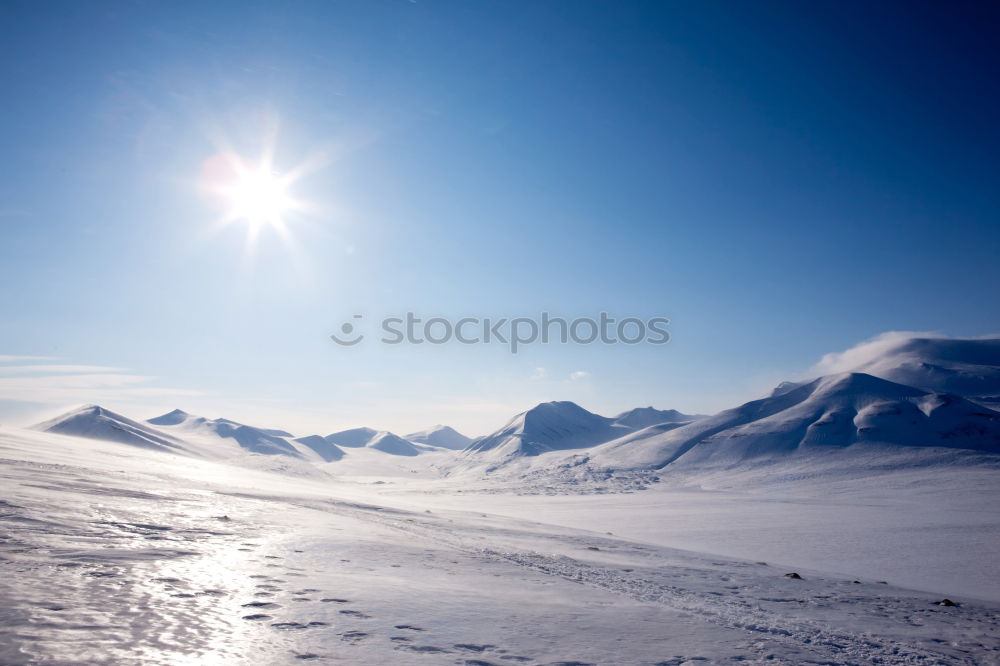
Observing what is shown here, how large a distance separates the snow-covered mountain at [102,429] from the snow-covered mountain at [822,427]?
110 metres

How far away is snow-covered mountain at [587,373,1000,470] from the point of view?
336ft

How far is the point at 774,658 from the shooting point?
10289 millimetres

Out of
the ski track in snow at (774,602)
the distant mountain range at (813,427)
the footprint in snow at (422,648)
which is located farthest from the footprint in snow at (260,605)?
the distant mountain range at (813,427)

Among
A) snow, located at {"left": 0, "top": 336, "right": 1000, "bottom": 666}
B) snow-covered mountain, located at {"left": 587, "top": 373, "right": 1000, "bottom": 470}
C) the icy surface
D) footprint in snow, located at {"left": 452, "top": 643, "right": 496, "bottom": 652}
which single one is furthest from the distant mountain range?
footprint in snow, located at {"left": 452, "top": 643, "right": 496, "bottom": 652}

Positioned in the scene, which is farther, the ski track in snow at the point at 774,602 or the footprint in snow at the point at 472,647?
the ski track in snow at the point at 774,602

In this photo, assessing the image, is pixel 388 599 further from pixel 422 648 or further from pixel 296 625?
pixel 422 648

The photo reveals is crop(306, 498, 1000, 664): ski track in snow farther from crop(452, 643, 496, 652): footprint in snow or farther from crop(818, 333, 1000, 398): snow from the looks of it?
crop(818, 333, 1000, 398): snow

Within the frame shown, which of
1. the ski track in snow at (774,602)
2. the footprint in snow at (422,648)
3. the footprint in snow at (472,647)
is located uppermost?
the footprint in snow at (422,648)

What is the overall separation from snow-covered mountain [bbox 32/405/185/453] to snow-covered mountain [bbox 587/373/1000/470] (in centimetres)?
10986

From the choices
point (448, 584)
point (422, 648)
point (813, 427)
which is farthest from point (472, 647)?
point (813, 427)

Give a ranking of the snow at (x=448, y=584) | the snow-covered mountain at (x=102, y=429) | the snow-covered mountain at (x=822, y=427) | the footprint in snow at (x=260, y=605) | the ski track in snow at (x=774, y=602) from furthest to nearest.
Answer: the snow-covered mountain at (x=102, y=429), the snow-covered mountain at (x=822, y=427), the ski track in snow at (x=774, y=602), the footprint in snow at (x=260, y=605), the snow at (x=448, y=584)

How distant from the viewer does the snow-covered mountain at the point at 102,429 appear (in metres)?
122

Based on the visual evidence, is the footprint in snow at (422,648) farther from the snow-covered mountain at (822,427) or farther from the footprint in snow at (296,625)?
the snow-covered mountain at (822,427)

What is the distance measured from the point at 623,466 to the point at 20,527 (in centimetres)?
12201
